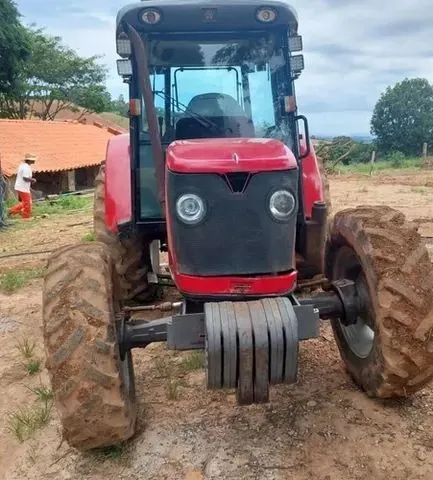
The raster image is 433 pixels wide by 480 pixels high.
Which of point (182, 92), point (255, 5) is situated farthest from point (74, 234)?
point (255, 5)

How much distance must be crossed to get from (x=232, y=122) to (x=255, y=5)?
2.52 feet

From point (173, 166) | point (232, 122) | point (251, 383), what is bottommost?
point (251, 383)

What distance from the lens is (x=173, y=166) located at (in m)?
3.13

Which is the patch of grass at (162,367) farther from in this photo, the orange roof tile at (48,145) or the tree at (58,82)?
the tree at (58,82)

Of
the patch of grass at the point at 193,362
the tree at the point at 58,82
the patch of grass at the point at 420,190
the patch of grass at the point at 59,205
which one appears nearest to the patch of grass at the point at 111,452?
the patch of grass at the point at 193,362

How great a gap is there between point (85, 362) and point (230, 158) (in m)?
1.24

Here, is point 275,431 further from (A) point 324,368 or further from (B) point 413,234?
(B) point 413,234

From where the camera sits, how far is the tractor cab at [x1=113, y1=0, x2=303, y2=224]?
3.93 meters

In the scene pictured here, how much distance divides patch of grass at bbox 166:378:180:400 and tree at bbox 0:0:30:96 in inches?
716

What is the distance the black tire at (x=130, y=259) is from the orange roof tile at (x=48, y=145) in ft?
40.8

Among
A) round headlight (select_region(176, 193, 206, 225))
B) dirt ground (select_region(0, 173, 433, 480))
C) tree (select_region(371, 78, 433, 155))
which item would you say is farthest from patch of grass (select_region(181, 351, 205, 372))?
tree (select_region(371, 78, 433, 155))

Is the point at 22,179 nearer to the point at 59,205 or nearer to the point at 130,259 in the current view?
the point at 59,205

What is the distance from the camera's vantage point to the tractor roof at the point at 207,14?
382cm

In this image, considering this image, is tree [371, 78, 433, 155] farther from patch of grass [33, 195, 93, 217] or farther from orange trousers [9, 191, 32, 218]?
orange trousers [9, 191, 32, 218]
